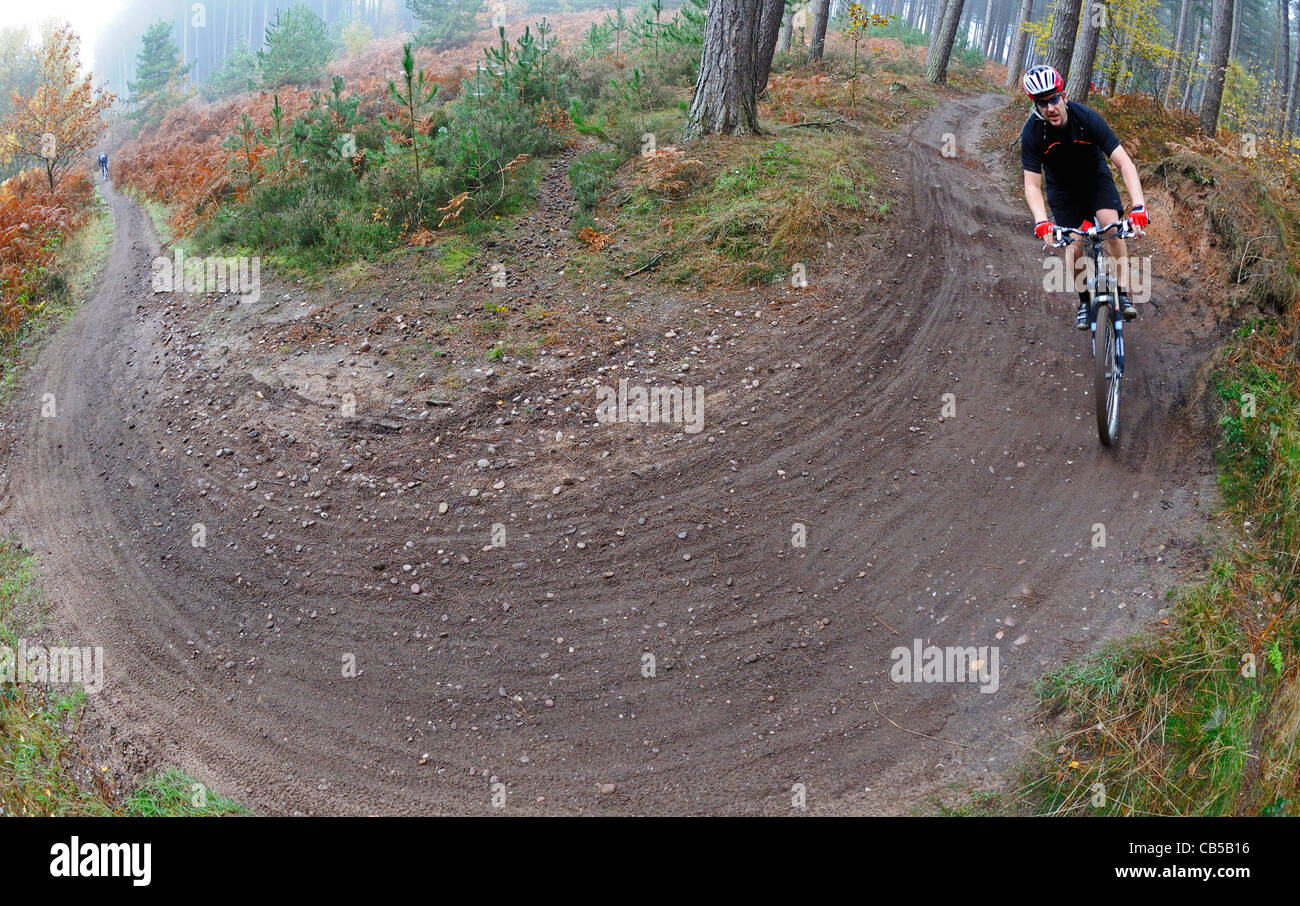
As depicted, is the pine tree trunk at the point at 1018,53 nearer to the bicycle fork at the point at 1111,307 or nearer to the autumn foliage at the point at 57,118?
the bicycle fork at the point at 1111,307

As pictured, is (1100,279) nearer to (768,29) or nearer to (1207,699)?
(1207,699)

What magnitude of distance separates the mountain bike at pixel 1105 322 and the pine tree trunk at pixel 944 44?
20668 millimetres

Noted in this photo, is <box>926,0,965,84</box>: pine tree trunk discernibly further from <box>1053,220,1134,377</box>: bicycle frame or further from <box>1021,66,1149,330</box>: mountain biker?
<box>1053,220,1134,377</box>: bicycle frame

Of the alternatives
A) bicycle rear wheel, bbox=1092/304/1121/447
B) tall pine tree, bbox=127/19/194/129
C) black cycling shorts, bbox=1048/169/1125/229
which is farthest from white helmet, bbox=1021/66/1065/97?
tall pine tree, bbox=127/19/194/129

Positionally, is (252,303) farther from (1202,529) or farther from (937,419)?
(1202,529)

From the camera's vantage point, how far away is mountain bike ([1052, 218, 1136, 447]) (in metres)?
6.30

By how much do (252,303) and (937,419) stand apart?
9.80 meters

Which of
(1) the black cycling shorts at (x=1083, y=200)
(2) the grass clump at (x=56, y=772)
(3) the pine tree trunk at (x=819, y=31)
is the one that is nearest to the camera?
(2) the grass clump at (x=56, y=772)

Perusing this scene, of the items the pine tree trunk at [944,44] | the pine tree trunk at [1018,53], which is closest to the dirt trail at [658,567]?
the pine tree trunk at [944,44]

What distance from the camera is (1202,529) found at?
5.57 meters

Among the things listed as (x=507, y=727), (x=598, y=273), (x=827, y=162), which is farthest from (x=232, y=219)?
(x=507, y=727)

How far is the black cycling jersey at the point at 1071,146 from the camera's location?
640 centimetres

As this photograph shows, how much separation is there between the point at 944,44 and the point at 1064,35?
10860mm

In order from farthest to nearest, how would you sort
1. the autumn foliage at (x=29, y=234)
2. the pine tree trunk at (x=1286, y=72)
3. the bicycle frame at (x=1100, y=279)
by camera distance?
the pine tree trunk at (x=1286, y=72) < the autumn foliage at (x=29, y=234) < the bicycle frame at (x=1100, y=279)
